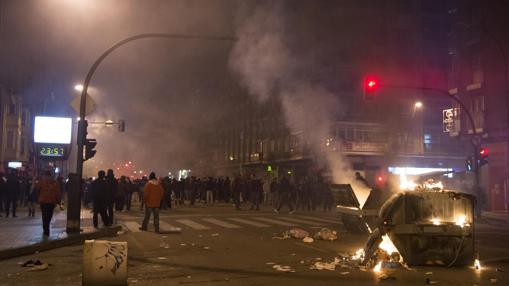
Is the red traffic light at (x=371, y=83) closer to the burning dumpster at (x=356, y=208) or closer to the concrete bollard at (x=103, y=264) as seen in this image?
the burning dumpster at (x=356, y=208)

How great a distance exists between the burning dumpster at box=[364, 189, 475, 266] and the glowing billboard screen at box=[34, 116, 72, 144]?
13.1 m

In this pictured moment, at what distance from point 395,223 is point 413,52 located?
40304mm

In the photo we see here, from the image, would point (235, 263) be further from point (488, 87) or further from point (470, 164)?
point (488, 87)

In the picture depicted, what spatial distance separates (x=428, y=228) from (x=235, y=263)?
134 inches

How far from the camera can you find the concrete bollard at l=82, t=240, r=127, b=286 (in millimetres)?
6008

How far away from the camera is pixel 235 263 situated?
340 inches

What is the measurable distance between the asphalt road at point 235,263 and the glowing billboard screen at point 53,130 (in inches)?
246

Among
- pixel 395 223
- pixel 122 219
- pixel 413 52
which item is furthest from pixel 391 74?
pixel 395 223

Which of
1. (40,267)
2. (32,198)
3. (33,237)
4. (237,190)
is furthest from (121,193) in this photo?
(40,267)

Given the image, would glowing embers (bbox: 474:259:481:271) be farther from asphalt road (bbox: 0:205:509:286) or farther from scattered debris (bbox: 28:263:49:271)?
scattered debris (bbox: 28:263:49:271)

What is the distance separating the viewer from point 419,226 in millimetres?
8453

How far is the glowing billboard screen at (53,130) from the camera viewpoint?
17.9m

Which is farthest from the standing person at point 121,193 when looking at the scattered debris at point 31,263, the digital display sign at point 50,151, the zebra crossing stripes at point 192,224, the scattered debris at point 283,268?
the scattered debris at point 283,268

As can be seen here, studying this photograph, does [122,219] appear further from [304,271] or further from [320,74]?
[320,74]
